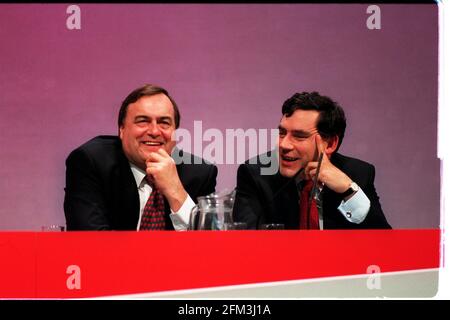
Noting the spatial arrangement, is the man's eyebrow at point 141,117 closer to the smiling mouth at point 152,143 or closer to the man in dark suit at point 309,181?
the smiling mouth at point 152,143

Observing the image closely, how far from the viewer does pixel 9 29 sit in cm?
304

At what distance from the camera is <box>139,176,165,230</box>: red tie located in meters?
2.98

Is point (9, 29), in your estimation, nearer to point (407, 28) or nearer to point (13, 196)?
point (13, 196)

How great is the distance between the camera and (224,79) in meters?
3.17

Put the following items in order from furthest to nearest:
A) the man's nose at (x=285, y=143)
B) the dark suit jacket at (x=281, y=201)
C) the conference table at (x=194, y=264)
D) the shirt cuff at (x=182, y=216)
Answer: the man's nose at (x=285, y=143) → the dark suit jacket at (x=281, y=201) → the shirt cuff at (x=182, y=216) → the conference table at (x=194, y=264)

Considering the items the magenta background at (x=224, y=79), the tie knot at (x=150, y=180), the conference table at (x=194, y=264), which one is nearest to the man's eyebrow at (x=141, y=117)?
the magenta background at (x=224, y=79)

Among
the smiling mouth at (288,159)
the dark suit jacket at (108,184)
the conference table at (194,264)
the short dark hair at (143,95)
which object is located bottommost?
the conference table at (194,264)

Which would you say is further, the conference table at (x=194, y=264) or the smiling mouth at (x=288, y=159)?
the smiling mouth at (x=288, y=159)

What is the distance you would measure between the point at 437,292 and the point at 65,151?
1469 millimetres

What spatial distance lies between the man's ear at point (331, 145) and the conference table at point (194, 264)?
28.9 inches

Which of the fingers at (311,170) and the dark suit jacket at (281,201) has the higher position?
the fingers at (311,170)

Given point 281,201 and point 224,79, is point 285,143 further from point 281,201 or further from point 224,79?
point 224,79

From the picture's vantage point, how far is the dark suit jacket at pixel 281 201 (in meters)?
3.04

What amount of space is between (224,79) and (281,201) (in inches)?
20.6
